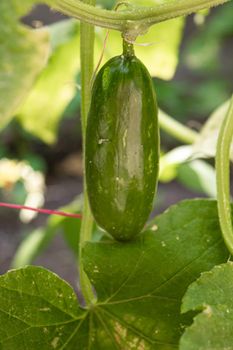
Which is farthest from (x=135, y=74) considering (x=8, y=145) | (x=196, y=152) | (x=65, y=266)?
(x=8, y=145)

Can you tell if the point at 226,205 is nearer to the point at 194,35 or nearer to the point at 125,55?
the point at 125,55

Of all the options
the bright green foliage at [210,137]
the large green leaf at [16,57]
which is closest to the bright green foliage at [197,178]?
A: the bright green foliage at [210,137]

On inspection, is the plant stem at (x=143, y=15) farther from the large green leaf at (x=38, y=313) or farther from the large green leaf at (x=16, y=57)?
the large green leaf at (x=38, y=313)

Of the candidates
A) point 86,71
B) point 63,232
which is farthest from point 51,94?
point 86,71

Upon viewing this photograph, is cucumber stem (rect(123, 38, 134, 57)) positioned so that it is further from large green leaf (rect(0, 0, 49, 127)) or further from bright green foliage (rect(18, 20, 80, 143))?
bright green foliage (rect(18, 20, 80, 143))

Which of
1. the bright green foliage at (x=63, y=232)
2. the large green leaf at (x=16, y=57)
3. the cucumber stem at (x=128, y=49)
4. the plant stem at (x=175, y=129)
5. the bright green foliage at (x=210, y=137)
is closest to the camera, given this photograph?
the large green leaf at (x=16, y=57)

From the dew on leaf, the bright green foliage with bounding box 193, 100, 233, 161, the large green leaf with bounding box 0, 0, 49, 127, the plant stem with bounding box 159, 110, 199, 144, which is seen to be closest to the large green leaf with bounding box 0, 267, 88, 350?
the dew on leaf
